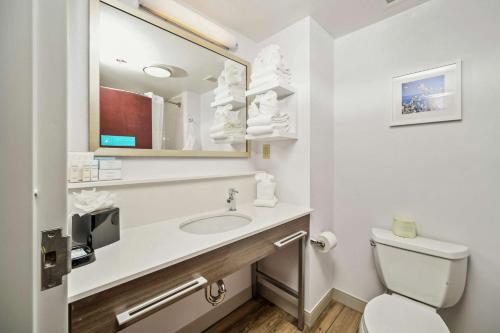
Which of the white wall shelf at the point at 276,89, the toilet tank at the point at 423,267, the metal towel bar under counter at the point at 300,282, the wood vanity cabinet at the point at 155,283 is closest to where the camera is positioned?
the wood vanity cabinet at the point at 155,283

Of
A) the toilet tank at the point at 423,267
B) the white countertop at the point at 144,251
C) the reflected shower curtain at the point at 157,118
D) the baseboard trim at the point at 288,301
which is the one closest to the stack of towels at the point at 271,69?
the reflected shower curtain at the point at 157,118

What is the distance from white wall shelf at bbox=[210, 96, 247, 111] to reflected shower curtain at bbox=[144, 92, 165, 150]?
0.41 m

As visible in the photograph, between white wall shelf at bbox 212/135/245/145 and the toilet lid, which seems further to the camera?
white wall shelf at bbox 212/135/245/145

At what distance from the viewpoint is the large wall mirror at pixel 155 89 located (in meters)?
1.01

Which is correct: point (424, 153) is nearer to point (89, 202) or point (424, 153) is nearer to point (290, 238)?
point (290, 238)

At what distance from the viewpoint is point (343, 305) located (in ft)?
5.35

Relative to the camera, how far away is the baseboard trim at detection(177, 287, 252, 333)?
52.3 inches

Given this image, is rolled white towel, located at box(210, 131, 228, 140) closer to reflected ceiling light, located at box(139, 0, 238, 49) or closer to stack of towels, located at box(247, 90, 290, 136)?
stack of towels, located at box(247, 90, 290, 136)

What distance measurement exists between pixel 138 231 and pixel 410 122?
1.80 metres

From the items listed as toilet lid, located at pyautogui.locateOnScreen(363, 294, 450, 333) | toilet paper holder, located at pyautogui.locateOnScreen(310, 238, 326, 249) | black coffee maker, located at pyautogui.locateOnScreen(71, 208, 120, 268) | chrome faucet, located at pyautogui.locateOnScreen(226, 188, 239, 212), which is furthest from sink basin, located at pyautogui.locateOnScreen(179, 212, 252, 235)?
toilet lid, located at pyautogui.locateOnScreen(363, 294, 450, 333)

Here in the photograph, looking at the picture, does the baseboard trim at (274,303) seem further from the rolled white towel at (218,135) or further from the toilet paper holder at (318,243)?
the rolled white towel at (218,135)

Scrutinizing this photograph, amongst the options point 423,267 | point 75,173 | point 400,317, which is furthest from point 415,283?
point 75,173

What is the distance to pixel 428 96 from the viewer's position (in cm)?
129

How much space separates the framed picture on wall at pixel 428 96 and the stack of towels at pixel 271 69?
0.78 metres
